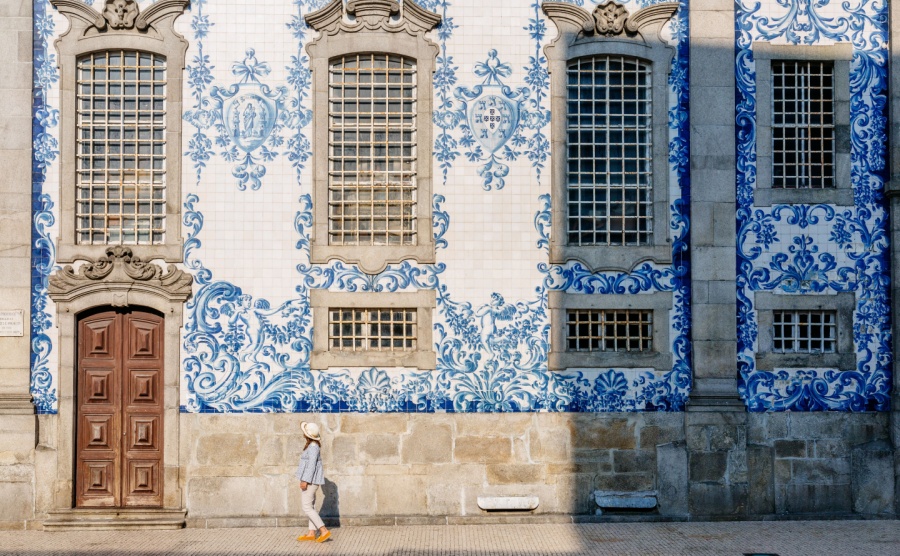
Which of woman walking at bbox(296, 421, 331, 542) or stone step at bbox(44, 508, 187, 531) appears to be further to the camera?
stone step at bbox(44, 508, 187, 531)

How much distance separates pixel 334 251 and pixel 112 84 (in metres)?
3.47

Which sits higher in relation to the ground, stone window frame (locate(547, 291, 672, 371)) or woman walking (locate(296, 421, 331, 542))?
stone window frame (locate(547, 291, 672, 371))

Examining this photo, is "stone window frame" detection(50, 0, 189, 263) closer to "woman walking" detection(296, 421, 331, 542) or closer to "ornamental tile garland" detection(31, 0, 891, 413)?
"ornamental tile garland" detection(31, 0, 891, 413)

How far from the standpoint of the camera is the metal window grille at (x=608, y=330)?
13.0m

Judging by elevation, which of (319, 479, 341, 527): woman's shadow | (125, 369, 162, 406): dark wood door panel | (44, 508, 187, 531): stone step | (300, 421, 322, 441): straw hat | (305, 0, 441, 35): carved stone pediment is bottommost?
(44, 508, 187, 531): stone step

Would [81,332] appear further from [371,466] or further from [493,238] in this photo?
[493,238]

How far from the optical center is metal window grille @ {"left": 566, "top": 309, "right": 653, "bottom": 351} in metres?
13.0

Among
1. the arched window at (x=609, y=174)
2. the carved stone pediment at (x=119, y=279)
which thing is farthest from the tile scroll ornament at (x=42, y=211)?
the arched window at (x=609, y=174)

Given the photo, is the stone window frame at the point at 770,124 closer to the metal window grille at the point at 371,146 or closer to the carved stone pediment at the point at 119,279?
the metal window grille at the point at 371,146

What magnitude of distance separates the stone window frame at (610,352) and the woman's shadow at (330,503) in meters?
3.06

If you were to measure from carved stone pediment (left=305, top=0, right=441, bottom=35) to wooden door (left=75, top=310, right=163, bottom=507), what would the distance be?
4.34 m

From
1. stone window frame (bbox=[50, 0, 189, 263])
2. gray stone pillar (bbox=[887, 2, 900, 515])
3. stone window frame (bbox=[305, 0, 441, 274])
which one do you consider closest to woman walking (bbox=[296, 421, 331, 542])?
stone window frame (bbox=[305, 0, 441, 274])

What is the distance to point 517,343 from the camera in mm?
12922

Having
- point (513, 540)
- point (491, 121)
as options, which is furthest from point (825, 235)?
point (513, 540)
